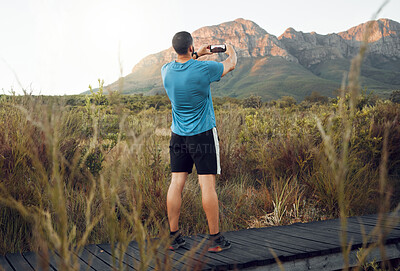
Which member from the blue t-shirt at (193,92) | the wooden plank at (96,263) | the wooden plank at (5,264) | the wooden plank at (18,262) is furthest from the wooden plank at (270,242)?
the wooden plank at (5,264)

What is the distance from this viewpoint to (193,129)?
10.9ft

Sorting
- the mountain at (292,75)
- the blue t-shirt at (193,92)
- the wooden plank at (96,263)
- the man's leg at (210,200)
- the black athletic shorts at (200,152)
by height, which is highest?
the mountain at (292,75)

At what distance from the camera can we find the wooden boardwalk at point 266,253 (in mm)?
2939

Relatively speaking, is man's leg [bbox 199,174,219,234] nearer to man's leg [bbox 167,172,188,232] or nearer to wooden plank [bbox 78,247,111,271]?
man's leg [bbox 167,172,188,232]

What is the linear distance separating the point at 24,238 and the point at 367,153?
6.32m

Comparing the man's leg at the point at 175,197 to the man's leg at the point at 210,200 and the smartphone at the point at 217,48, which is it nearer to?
the man's leg at the point at 210,200

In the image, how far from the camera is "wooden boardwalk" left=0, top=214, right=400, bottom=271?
2.94m

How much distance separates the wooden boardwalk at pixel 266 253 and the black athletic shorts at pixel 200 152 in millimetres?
729

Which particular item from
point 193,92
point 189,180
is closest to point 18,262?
point 193,92

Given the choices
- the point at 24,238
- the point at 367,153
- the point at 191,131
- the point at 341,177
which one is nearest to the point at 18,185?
the point at 24,238

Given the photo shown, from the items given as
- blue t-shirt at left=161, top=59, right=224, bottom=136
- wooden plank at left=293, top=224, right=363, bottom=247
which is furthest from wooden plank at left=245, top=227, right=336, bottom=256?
blue t-shirt at left=161, top=59, right=224, bottom=136

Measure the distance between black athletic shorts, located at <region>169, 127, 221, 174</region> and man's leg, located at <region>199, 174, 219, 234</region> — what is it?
0.08 meters

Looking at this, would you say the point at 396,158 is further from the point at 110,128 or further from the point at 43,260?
the point at 43,260

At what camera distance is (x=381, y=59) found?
177125mm
